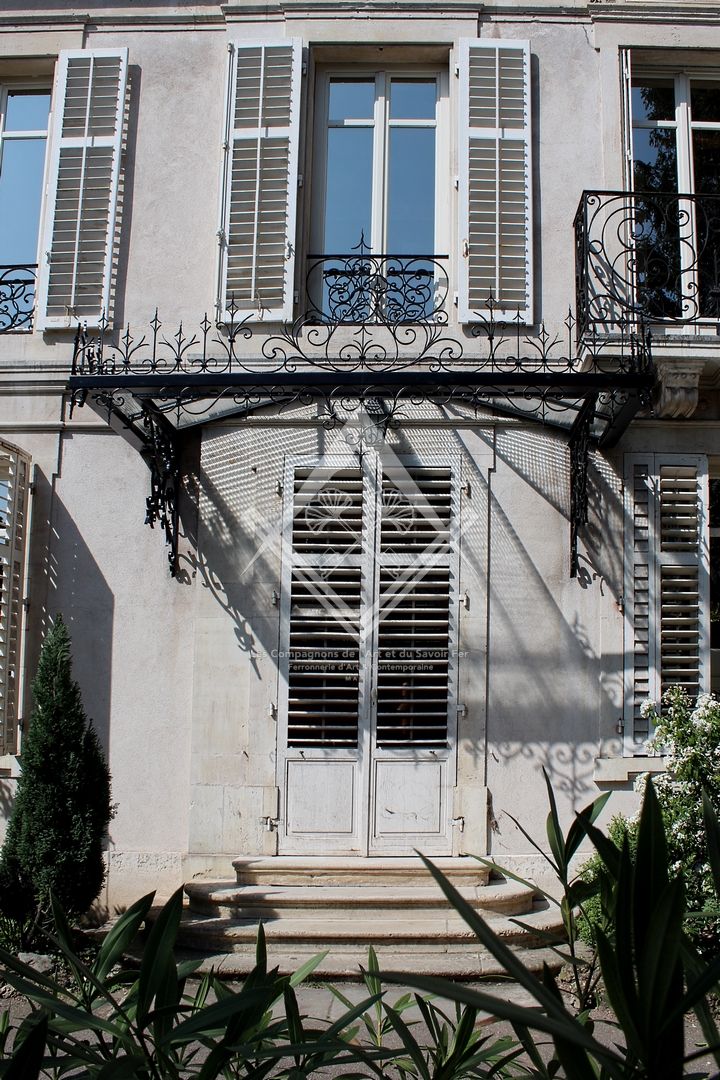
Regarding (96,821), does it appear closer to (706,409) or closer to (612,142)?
(706,409)

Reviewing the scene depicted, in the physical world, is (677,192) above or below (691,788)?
above

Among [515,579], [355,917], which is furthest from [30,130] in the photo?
[355,917]

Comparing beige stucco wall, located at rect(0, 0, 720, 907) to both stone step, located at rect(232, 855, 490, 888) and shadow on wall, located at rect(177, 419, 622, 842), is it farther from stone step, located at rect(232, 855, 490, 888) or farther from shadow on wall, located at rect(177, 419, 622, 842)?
stone step, located at rect(232, 855, 490, 888)

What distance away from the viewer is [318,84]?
7906mm

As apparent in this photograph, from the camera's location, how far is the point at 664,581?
276 inches

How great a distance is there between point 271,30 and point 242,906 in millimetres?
6343

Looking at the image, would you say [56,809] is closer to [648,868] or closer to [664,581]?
[664,581]

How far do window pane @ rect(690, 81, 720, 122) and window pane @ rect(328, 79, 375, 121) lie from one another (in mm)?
2480

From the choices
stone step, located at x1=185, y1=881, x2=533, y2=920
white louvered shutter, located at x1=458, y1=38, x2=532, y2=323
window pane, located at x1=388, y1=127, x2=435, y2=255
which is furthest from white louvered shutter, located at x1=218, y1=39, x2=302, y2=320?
stone step, located at x1=185, y1=881, x2=533, y2=920

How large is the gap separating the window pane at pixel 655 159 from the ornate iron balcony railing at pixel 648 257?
31 centimetres

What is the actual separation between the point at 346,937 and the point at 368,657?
1845 mm

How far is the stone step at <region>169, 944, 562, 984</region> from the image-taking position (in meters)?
5.57

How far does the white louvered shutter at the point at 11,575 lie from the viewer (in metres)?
6.93

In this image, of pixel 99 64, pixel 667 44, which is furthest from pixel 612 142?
pixel 99 64
